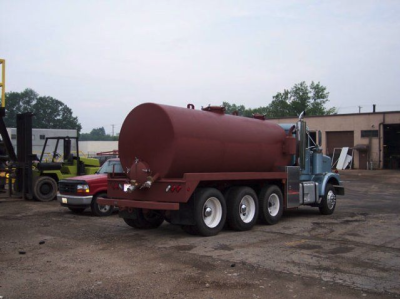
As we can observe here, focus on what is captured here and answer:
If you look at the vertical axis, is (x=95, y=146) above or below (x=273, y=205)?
above

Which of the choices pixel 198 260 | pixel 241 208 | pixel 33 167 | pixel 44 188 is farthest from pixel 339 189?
pixel 33 167

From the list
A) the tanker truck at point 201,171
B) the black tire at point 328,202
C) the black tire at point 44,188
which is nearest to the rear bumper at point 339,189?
the black tire at point 328,202

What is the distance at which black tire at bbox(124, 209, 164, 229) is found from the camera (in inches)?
→ 426

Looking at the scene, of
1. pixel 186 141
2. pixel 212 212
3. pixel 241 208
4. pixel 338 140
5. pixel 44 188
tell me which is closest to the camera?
pixel 186 141

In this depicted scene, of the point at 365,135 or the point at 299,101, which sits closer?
the point at 365,135

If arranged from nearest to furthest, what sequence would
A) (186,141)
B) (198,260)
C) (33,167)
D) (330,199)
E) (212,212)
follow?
(198,260)
(186,141)
(212,212)
(330,199)
(33,167)

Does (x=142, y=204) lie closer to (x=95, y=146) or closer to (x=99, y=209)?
(x=99, y=209)

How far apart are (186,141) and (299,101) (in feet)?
242

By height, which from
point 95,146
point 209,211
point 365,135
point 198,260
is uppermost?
point 365,135

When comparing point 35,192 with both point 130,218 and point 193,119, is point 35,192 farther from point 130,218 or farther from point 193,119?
point 193,119

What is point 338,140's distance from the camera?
43031 mm

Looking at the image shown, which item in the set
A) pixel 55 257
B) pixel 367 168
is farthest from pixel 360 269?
pixel 367 168

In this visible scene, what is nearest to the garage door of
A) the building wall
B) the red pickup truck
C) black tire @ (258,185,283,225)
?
black tire @ (258,185,283,225)

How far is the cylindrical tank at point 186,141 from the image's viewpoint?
9.38 meters
